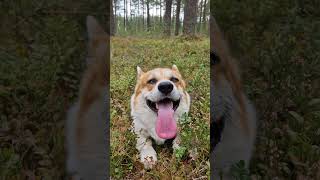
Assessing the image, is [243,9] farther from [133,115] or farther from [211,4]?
[133,115]

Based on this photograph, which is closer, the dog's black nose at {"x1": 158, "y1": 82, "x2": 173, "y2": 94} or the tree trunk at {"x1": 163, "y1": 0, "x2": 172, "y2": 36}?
the dog's black nose at {"x1": 158, "y1": 82, "x2": 173, "y2": 94}

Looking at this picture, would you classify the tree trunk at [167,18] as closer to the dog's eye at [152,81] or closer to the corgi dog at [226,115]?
the corgi dog at [226,115]

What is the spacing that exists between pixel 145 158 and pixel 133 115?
12.9 inches

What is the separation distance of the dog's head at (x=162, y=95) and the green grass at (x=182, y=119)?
0.19 feet

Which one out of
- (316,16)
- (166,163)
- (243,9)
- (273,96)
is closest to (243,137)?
(166,163)

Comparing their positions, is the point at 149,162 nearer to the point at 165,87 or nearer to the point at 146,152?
the point at 146,152

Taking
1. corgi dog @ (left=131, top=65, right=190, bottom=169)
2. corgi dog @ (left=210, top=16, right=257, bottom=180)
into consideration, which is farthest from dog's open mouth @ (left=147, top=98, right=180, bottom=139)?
corgi dog @ (left=210, top=16, right=257, bottom=180)

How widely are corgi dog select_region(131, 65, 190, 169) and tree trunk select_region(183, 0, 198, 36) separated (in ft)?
1.50

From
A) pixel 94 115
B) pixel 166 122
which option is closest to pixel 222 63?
pixel 166 122

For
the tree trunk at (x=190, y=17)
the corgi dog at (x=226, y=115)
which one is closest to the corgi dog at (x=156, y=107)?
the corgi dog at (x=226, y=115)

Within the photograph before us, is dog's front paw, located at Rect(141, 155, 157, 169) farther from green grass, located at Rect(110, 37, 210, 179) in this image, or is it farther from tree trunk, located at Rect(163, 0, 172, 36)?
tree trunk, located at Rect(163, 0, 172, 36)

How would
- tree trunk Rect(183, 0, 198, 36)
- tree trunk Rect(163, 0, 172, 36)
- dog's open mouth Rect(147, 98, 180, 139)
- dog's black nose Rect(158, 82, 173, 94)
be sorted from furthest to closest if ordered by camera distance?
1. tree trunk Rect(163, 0, 172, 36)
2. tree trunk Rect(183, 0, 198, 36)
3. dog's open mouth Rect(147, 98, 180, 139)
4. dog's black nose Rect(158, 82, 173, 94)

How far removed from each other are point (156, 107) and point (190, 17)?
0.81 metres

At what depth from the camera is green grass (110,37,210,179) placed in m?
4.48
